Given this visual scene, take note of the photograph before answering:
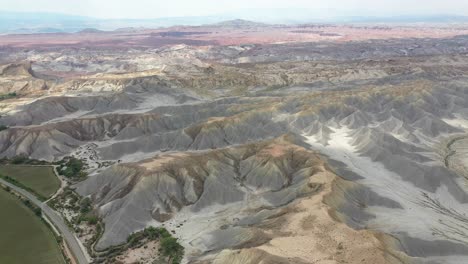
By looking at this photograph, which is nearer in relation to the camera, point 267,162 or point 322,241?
point 322,241

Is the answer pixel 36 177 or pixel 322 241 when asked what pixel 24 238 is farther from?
pixel 322 241

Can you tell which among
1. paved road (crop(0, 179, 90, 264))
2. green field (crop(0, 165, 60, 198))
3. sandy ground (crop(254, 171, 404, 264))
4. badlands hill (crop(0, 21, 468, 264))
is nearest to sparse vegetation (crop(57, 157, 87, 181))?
green field (crop(0, 165, 60, 198))

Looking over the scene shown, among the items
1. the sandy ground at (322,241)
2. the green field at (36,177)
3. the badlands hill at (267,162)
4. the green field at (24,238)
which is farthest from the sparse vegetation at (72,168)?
the sandy ground at (322,241)

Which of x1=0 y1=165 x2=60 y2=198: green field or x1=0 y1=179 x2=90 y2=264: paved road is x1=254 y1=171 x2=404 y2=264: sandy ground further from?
x1=0 y1=165 x2=60 y2=198: green field

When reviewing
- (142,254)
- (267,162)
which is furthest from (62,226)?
(267,162)

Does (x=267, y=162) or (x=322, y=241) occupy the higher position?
(x=322, y=241)

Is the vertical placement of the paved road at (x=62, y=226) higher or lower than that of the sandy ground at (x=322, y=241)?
lower

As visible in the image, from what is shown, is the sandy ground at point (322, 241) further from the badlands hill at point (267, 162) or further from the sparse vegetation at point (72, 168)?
the sparse vegetation at point (72, 168)
